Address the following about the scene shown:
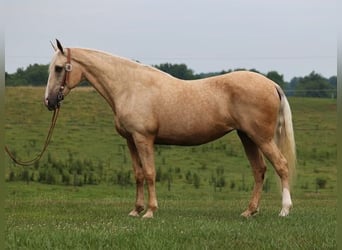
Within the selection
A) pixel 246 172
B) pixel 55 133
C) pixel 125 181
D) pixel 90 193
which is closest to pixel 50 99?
pixel 90 193

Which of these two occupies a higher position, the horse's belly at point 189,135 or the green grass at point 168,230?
the horse's belly at point 189,135

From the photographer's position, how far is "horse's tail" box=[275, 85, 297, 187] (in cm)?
894

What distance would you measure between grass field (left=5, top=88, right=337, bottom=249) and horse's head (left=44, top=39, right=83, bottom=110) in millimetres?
1767

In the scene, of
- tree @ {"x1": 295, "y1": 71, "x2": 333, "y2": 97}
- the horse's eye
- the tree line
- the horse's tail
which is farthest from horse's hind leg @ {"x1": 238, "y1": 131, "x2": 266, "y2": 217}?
tree @ {"x1": 295, "y1": 71, "x2": 333, "y2": 97}

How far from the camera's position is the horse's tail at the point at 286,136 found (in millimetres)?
8938

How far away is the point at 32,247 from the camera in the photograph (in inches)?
226

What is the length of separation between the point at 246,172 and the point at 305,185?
139 inches

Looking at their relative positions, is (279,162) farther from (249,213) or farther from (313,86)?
(313,86)

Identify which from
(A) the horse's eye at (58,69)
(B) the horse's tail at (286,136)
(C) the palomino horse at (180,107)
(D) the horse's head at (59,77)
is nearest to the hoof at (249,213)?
(C) the palomino horse at (180,107)

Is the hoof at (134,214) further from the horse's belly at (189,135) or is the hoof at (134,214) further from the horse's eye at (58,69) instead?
the horse's eye at (58,69)

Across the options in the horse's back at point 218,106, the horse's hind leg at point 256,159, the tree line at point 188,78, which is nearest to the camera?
the horse's back at point 218,106

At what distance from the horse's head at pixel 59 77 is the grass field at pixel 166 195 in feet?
5.80

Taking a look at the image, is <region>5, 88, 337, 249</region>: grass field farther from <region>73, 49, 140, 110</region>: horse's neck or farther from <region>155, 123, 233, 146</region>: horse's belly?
<region>73, 49, 140, 110</region>: horse's neck

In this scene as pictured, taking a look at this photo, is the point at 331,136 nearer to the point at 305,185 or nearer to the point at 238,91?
the point at 305,185
